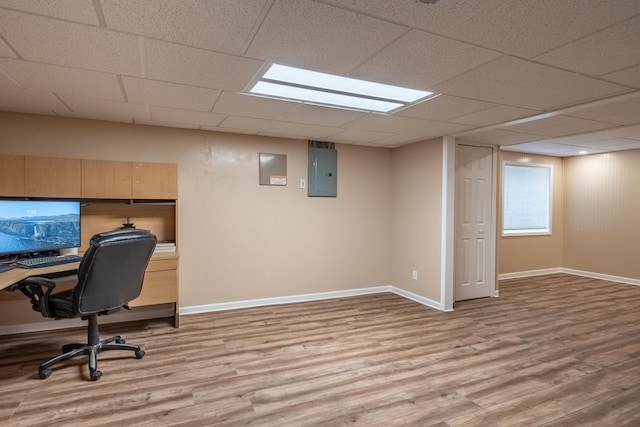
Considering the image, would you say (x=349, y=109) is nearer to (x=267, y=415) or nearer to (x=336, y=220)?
(x=336, y=220)

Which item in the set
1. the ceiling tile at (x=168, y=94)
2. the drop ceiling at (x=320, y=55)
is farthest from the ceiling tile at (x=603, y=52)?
the ceiling tile at (x=168, y=94)

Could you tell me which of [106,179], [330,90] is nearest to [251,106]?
[330,90]

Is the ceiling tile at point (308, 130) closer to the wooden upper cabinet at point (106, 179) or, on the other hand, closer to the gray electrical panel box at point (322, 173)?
the gray electrical panel box at point (322, 173)

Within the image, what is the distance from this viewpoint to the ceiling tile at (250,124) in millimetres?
3666

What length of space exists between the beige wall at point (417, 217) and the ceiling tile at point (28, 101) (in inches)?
166

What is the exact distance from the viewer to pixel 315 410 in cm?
228

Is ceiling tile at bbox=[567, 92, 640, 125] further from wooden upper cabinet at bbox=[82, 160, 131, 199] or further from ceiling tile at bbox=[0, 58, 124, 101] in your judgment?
wooden upper cabinet at bbox=[82, 160, 131, 199]

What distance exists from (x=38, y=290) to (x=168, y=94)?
1.83 meters

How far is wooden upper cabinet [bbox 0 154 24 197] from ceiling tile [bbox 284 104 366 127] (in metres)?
2.59

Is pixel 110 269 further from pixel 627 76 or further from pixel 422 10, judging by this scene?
pixel 627 76

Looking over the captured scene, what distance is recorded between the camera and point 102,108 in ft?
10.7

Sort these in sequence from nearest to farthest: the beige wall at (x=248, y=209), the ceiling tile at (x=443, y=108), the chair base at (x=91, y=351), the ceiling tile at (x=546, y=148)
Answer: the chair base at (x=91, y=351) < the ceiling tile at (x=443, y=108) < the beige wall at (x=248, y=209) < the ceiling tile at (x=546, y=148)

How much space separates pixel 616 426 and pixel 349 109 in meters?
3.02

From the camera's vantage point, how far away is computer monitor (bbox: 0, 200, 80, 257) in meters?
3.09
